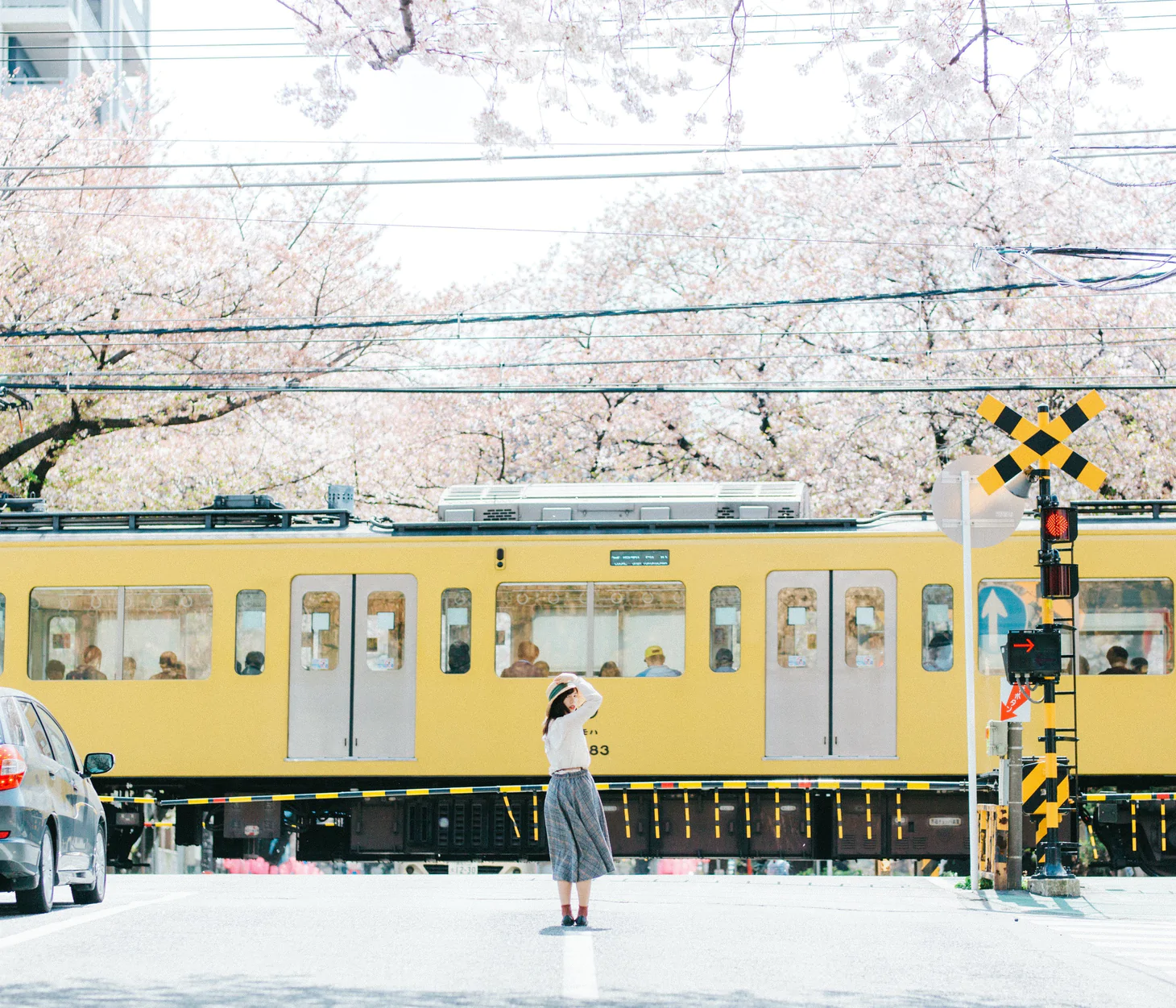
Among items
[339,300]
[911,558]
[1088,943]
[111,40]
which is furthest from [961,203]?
[111,40]

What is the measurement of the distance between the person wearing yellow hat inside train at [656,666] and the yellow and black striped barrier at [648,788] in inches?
38.7

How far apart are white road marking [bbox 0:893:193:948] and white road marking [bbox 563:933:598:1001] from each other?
2.92m

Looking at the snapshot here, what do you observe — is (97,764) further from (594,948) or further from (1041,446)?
(1041,446)

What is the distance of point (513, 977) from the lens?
26.7 feet

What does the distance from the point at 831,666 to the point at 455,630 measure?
347 centimetres

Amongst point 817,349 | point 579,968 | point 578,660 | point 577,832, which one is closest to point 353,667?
point 578,660

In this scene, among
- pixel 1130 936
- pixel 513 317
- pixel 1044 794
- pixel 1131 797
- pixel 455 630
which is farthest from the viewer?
pixel 513 317

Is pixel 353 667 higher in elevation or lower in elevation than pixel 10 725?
higher

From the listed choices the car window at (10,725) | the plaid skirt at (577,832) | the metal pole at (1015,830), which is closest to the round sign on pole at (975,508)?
the metal pole at (1015,830)

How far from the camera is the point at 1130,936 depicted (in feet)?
34.3

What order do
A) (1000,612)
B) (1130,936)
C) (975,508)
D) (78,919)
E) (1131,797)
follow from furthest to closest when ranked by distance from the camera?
(1000,612) < (1131,797) < (975,508) < (1130,936) < (78,919)

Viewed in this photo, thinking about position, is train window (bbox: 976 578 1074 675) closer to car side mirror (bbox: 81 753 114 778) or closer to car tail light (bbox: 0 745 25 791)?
car side mirror (bbox: 81 753 114 778)

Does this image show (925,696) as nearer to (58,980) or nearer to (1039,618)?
(1039,618)

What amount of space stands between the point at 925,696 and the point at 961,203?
600 inches
